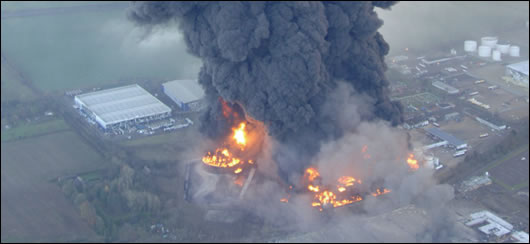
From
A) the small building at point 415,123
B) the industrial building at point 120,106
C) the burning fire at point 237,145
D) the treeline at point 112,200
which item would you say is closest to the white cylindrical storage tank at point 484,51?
the small building at point 415,123

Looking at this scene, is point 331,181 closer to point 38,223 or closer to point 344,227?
point 344,227

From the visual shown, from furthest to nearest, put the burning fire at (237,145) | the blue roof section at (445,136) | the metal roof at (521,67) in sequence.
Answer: the metal roof at (521,67) < the blue roof section at (445,136) < the burning fire at (237,145)

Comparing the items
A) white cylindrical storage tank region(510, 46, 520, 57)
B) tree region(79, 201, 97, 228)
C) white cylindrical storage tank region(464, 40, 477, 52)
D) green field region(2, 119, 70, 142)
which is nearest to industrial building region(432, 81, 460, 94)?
white cylindrical storage tank region(464, 40, 477, 52)

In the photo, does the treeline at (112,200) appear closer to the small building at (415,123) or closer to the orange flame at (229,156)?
the orange flame at (229,156)

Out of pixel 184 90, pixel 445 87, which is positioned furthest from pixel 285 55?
pixel 445 87

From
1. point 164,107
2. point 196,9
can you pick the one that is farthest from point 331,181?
point 164,107
